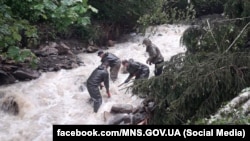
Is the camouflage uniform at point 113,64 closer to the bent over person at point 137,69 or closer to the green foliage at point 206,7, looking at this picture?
the bent over person at point 137,69

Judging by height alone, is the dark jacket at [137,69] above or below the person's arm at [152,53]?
below

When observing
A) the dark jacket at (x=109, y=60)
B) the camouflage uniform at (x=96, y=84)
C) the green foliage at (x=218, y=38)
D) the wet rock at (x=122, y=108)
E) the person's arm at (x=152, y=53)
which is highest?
the green foliage at (x=218, y=38)

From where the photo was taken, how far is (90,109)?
9.79m

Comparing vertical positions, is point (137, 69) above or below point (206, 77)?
below

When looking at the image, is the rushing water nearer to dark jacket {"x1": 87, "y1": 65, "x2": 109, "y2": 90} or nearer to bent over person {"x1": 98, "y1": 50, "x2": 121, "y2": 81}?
bent over person {"x1": 98, "y1": 50, "x2": 121, "y2": 81}

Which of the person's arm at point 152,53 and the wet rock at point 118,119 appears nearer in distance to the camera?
the wet rock at point 118,119

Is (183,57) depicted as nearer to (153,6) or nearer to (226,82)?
(226,82)

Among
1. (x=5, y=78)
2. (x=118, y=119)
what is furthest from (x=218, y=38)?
(x=5, y=78)

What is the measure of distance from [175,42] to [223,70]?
7.39m

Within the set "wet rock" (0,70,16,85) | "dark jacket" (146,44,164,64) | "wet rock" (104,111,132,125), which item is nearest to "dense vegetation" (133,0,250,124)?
"wet rock" (104,111,132,125)

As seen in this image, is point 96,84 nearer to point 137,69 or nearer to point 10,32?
point 137,69

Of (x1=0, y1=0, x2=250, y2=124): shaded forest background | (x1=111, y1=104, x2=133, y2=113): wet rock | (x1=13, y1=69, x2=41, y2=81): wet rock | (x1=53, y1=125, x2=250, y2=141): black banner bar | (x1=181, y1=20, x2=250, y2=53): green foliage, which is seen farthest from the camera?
(x1=13, y1=69, x2=41, y2=81): wet rock

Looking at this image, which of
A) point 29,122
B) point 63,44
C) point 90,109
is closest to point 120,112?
point 90,109

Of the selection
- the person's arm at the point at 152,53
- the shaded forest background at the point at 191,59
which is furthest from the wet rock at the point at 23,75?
the shaded forest background at the point at 191,59
